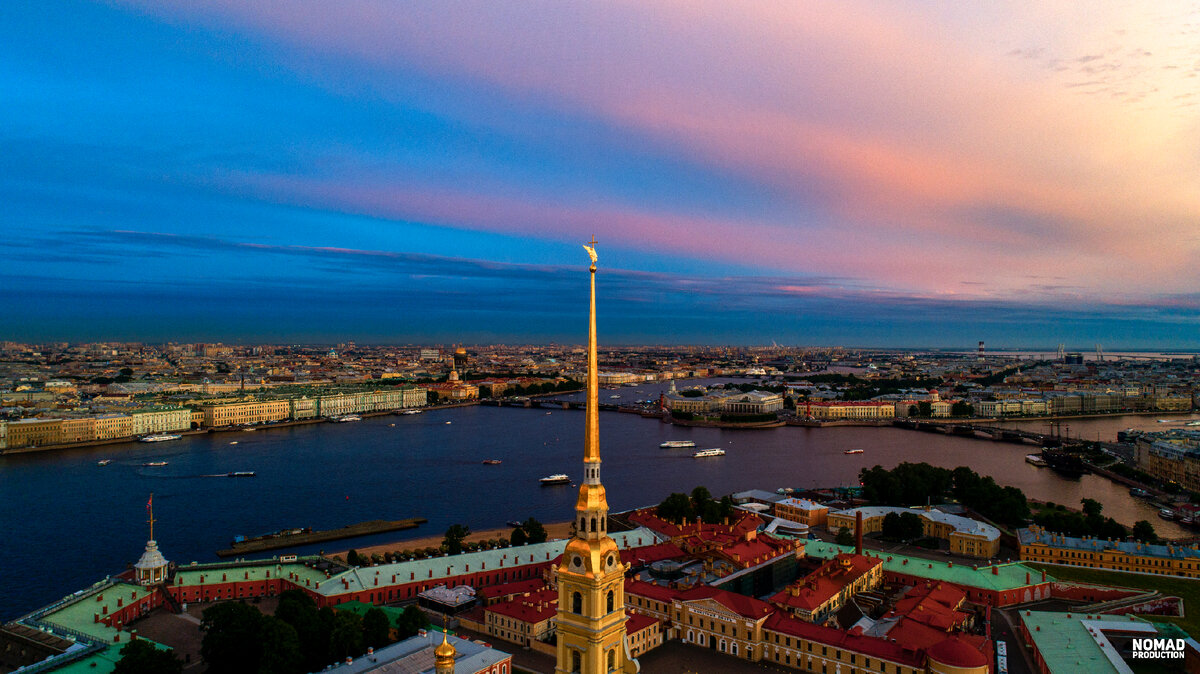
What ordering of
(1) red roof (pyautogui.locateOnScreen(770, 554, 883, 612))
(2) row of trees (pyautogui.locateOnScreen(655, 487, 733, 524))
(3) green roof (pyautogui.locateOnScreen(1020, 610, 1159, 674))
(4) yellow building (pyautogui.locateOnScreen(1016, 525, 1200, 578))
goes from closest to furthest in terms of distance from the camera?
(3) green roof (pyautogui.locateOnScreen(1020, 610, 1159, 674)) → (1) red roof (pyautogui.locateOnScreen(770, 554, 883, 612)) → (4) yellow building (pyautogui.locateOnScreen(1016, 525, 1200, 578)) → (2) row of trees (pyautogui.locateOnScreen(655, 487, 733, 524))

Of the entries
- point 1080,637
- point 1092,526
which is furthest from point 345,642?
point 1092,526

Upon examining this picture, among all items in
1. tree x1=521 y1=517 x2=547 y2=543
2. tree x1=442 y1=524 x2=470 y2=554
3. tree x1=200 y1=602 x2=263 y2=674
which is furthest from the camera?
tree x1=521 y1=517 x2=547 y2=543

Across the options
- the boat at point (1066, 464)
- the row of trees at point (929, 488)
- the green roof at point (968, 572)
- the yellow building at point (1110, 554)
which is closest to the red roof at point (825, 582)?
the green roof at point (968, 572)

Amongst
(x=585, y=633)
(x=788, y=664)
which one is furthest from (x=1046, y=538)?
(x=585, y=633)

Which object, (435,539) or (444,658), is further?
(435,539)

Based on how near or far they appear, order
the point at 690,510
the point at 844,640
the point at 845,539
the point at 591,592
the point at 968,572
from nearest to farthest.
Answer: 1. the point at 591,592
2. the point at 844,640
3. the point at 968,572
4. the point at 845,539
5. the point at 690,510

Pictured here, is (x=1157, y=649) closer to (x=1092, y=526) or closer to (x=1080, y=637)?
(x=1080, y=637)

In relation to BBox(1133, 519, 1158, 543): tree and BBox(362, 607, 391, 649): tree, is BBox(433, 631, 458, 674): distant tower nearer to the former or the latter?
BBox(362, 607, 391, 649): tree

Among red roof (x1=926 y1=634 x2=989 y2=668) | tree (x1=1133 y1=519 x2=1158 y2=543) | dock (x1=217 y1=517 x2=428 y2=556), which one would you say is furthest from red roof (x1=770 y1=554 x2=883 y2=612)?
dock (x1=217 y1=517 x2=428 y2=556)
